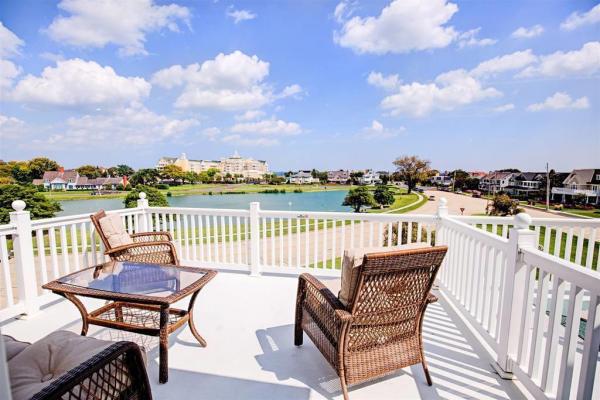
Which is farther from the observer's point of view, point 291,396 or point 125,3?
point 125,3

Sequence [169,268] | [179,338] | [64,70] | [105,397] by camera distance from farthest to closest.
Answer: [64,70] → [169,268] → [179,338] → [105,397]

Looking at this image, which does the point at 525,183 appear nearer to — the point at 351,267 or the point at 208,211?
the point at 208,211

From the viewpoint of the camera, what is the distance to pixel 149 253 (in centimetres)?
344

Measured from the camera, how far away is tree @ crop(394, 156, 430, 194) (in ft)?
92.8

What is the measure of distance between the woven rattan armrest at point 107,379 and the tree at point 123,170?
20.8 m

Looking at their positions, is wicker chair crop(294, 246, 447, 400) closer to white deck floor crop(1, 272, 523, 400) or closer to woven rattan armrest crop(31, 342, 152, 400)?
white deck floor crop(1, 272, 523, 400)

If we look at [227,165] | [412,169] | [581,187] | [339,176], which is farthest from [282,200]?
[581,187]

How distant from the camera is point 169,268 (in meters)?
2.79

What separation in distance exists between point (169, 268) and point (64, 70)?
8.59 meters

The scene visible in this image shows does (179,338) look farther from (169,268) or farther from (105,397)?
(105,397)

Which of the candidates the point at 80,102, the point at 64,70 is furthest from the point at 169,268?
the point at 64,70

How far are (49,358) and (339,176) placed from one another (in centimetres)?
4948

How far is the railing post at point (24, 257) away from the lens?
9.66ft

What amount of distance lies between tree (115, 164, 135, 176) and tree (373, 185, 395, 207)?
23749 mm
